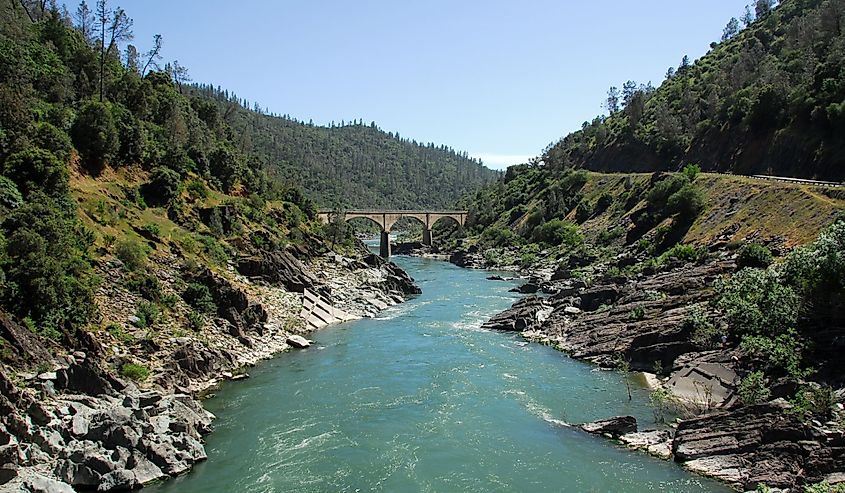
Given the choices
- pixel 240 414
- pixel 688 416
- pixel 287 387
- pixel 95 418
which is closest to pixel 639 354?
pixel 688 416

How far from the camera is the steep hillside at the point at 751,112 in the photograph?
67.2 meters

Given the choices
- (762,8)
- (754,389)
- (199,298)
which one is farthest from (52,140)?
(762,8)

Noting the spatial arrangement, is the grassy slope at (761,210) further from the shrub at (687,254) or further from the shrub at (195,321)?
the shrub at (195,321)

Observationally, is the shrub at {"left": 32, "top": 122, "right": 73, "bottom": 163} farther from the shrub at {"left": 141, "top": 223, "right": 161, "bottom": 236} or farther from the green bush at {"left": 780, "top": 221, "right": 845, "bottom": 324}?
the green bush at {"left": 780, "top": 221, "right": 845, "bottom": 324}

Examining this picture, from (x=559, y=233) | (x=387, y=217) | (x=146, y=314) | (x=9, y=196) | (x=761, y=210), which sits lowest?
(x=146, y=314)

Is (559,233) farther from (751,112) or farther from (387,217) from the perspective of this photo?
(387,217)

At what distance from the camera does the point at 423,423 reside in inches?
1147

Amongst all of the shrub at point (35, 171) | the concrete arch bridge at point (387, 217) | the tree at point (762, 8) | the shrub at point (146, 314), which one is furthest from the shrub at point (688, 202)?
the tree at point (762, 8)

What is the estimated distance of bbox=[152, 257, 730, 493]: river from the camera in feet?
76.2

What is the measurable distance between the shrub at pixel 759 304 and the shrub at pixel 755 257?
531 cm

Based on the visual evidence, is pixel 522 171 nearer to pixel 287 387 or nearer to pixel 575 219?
pixel 575 219

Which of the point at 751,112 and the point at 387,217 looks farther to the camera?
the point at 387,217

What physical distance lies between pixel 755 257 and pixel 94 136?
5099 centimetres

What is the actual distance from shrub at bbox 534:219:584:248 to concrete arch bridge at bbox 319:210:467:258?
2860 cm
